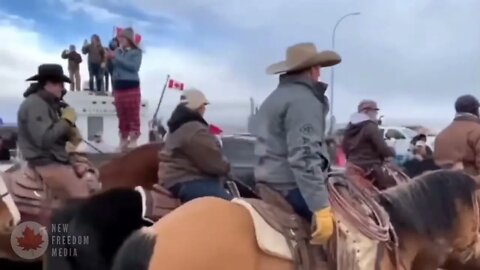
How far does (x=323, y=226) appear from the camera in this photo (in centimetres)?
520

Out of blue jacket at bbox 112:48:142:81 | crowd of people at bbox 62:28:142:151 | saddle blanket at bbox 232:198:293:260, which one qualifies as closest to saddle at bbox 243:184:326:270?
saddle blanket at bbox 232:198:293:260

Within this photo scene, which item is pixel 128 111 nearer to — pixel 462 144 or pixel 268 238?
pixel 462 144

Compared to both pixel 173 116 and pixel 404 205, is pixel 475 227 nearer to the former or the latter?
pixel 404 205

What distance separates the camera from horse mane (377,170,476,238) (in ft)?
19.0

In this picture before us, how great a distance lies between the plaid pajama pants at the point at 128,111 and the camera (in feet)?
38.3

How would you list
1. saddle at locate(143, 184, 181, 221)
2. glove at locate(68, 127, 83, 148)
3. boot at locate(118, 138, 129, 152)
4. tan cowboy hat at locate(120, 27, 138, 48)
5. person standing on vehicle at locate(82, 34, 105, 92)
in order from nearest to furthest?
saddle at locate(143, 184, 181, 221) → glove at locate(68, 127, 83, 148) → tan cowboy hat at locate(120, 27, 138, 48) → boot at locate(118, 138, 129, 152) → person standing on vehicle at locate(82, 34, 105, 92)

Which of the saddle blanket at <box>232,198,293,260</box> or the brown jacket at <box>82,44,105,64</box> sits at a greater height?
the brown jacket at <box>82,44,105,64</box>

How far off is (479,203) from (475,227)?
0.21 metres

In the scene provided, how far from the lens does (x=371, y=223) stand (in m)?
5.45

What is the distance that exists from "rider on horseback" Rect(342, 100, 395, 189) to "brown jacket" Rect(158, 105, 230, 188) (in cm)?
244

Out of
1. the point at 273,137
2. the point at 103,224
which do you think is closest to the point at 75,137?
the point at 103,224

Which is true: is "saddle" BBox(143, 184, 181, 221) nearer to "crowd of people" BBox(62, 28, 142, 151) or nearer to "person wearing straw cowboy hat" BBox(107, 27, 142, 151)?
"crowd of people" BBox(62, 28, 142, 151)

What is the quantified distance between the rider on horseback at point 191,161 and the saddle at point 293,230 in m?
1.82

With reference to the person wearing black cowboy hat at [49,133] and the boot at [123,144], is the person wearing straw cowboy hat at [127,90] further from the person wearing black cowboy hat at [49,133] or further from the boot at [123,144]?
the person wearing black cowboy hat at [49,133]
